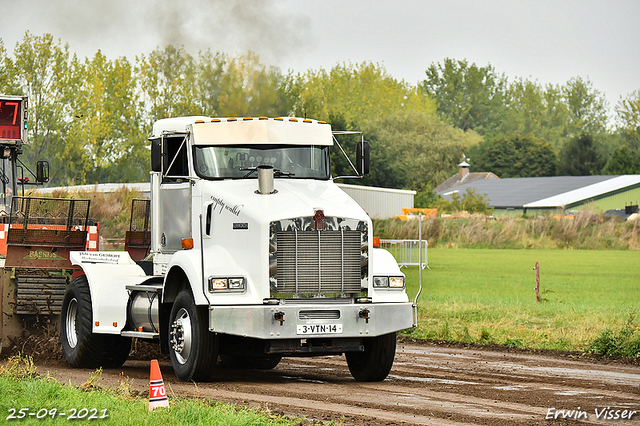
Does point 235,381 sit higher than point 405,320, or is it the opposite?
point 405,320

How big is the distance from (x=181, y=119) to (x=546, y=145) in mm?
108027

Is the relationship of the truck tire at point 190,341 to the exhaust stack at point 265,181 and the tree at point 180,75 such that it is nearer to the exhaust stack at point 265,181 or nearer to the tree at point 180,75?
the exhaust stack at point 265,181

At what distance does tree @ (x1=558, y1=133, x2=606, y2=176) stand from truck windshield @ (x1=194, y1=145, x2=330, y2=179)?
10222 centimetres

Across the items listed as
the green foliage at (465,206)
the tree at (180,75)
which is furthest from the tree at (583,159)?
the tree at (180,75)

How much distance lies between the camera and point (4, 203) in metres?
21.3

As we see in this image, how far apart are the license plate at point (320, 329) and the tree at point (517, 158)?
4223 inches

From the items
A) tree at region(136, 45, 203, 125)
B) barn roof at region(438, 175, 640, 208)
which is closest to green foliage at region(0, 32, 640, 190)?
tree at region(136, 45, 203, 125)

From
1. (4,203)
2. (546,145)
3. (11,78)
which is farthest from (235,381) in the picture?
(546,145)

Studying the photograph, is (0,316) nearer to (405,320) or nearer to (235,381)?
(235,381)

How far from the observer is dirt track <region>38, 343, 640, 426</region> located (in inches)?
379

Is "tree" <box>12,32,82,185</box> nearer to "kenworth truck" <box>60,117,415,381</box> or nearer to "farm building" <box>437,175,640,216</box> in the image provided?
"kenworth truck" <box>60,117,415,381</box>

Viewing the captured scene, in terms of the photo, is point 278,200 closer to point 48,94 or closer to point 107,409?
point 107,409

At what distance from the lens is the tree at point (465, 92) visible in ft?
517

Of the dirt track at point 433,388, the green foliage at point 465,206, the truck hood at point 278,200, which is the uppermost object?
the green foliage at point 465,206
